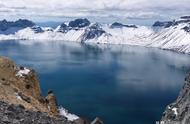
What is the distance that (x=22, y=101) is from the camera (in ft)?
167

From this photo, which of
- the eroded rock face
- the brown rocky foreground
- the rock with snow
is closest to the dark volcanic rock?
the brown rocky foreground

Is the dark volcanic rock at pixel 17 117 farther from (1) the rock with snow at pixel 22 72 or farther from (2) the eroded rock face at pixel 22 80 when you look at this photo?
(1) the rock with snow at pixel 22 72

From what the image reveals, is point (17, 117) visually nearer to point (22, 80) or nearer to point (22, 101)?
point (22, 101)

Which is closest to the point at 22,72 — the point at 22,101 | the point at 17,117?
the point at 22,101

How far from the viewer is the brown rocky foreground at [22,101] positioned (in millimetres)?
33938

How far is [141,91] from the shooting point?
189625 millimetres

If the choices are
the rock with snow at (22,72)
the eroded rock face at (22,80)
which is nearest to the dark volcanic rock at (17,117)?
the eroded rock face at (22,80)

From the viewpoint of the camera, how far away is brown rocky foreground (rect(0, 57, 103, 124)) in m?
33.9

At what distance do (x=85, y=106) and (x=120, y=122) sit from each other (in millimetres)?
→ 24064

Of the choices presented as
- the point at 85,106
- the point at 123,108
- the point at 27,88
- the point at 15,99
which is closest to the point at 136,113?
the point at 123,108

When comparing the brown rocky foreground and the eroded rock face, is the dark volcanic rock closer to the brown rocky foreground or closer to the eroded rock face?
the brown rocky foreground

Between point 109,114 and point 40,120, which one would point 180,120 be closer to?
point 40,120

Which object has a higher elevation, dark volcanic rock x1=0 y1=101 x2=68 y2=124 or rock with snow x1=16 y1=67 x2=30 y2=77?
dark volcanic rock x1=0 y1=101 x2=68 y2=124

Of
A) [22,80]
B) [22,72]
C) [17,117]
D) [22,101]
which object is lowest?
[22,80]
